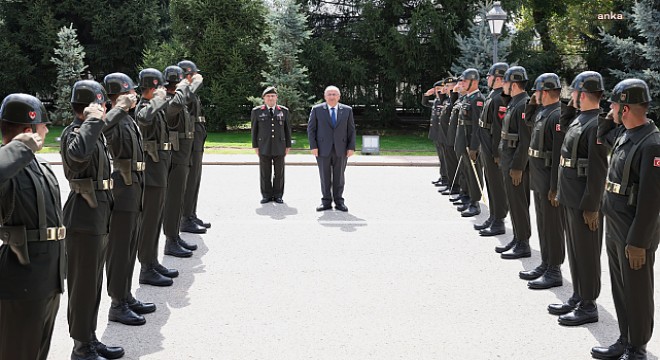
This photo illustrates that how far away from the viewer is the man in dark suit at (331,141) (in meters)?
13.0

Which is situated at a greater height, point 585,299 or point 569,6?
point 569,6

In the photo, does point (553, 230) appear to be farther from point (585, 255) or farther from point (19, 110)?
point (19, 110)

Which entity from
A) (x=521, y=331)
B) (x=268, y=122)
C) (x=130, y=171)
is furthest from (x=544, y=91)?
(x=268, y=122)

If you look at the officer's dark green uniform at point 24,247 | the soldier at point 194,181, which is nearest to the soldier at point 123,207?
the officer's dark green uniform at point 24,247

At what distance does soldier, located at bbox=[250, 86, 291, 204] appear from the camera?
13.8 meters

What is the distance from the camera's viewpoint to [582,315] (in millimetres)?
6707

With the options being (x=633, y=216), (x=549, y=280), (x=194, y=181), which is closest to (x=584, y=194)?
(x=633, y=216)

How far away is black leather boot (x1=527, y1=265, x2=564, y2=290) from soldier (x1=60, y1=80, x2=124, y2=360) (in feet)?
14.4

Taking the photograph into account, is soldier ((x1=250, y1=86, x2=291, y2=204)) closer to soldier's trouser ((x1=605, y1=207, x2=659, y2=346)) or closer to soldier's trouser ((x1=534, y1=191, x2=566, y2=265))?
soldier's trouser ((x1=534, y1=191, x2=566, y2=265))

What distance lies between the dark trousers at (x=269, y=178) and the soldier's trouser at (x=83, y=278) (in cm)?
797

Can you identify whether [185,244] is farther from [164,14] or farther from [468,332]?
[164,14]

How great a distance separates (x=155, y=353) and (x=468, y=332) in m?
2.69

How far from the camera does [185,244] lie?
9.68 m

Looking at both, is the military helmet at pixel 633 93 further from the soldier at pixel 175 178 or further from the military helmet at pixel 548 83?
the soldier at pixel 175 178
